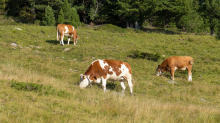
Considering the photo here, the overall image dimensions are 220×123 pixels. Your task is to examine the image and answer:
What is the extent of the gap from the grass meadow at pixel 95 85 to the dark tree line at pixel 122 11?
1125 centimetres

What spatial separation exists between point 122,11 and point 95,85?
32969mm

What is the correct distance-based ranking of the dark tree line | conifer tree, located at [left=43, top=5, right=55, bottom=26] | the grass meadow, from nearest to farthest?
1. the grass meadow
2. conifer tree, located at [left=43, top=5, right=55, bottom=26]
3. the dark tree line

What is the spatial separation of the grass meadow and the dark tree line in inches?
443

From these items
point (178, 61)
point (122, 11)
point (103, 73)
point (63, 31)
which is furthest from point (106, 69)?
point (122, 11)

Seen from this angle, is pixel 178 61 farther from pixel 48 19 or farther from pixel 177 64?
pixel 48 19

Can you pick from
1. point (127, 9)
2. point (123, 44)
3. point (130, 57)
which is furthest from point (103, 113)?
point (127, 9)

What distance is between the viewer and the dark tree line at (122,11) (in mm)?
36625

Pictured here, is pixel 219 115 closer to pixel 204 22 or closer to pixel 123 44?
pixel 123 44

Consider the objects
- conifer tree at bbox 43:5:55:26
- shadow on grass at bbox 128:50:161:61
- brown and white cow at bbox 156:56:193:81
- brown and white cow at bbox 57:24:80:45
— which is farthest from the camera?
conifer tree at bbox 43:5:55:26

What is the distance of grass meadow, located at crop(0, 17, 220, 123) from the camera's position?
18.5ft

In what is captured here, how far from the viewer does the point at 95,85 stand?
34.2 ft

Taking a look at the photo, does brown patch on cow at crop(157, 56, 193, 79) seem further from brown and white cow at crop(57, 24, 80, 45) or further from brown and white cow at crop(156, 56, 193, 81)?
brown and white cow at crop(57, 24, 80, 45)

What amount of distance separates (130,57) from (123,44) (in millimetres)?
5905

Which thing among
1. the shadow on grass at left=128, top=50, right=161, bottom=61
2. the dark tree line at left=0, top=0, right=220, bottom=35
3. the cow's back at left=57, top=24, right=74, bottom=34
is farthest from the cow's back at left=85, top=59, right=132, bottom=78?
the dark tree line at left=0, top=0, right=220, bottom=35
